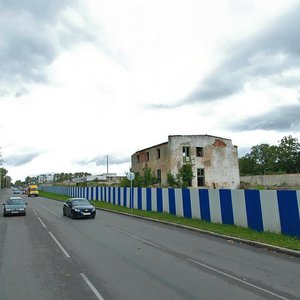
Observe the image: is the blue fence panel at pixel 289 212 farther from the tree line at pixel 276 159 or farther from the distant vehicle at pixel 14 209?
the tree line at pixel 276 159

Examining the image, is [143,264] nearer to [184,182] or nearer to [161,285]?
[161,285]

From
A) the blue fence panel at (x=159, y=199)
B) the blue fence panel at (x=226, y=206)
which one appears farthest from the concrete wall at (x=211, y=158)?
the blue fence panel at (x=226, y=206)

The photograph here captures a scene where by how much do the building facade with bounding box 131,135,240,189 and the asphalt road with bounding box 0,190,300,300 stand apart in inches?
1629

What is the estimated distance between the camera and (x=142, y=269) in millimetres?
8430

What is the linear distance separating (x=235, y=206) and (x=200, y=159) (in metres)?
40.6

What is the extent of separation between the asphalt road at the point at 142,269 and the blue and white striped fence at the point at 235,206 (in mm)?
2302

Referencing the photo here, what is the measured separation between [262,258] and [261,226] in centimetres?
485

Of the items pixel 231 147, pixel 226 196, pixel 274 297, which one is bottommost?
pixel 274 297

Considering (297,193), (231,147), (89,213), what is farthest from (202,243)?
(231,147)

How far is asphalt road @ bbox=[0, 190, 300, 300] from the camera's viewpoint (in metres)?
6.61

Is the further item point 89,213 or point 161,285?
point 89,213

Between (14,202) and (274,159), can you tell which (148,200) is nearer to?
(14,202)

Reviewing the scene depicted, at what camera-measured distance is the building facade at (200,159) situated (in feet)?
181

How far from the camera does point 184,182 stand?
5006 centimetres
